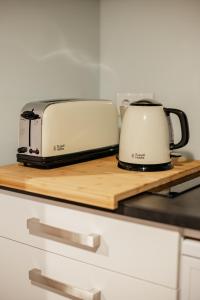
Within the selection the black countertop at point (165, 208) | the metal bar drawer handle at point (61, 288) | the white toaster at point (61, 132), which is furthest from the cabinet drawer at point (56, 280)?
the white toaster at point (61, 132)

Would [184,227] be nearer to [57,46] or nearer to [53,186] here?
[53,186]

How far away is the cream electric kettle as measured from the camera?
1.29m

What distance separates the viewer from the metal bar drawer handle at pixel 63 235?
1.08 meters

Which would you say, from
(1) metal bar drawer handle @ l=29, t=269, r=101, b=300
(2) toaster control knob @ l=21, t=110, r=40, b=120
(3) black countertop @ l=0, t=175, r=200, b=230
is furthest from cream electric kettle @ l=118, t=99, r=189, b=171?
(1) metal bar drawer handle @ l=29, t=269, r=101, b=300

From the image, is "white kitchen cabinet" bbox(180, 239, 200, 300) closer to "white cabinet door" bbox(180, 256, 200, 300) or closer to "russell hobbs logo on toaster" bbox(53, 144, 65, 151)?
"white cabinet door" bbox(180, 256, 200, 300)

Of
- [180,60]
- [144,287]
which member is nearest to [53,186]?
[144,287]

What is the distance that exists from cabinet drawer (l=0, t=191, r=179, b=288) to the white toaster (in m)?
0.18

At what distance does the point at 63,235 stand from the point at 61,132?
14.9 inches

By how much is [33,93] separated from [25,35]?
207mm

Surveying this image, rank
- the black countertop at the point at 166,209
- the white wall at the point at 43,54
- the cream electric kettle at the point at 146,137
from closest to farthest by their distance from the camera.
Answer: the black countertop at the point at 166,209
the cream electric kettle at the point at 146,137
the white wall at the point at 43,54

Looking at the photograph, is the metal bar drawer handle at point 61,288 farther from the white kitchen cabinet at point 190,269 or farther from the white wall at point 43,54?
the white wall at point 43,54

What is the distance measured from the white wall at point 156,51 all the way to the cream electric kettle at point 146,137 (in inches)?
11.8

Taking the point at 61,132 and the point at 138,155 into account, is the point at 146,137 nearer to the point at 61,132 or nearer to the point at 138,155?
the point at 138,155

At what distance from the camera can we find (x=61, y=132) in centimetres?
139
